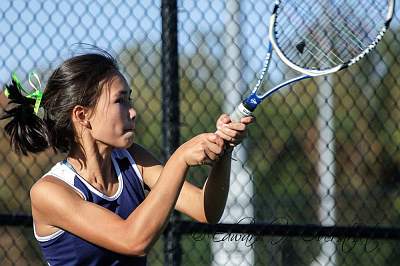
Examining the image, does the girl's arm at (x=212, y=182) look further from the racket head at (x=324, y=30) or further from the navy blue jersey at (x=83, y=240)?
the racket head at (x=324, y=30)

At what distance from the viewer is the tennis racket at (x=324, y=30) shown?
2.89 metres

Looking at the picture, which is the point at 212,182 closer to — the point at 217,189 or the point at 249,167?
the point at 217,189

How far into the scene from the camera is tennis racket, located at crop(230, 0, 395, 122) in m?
2.89

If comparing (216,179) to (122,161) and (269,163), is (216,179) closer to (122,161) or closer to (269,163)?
(122,161)

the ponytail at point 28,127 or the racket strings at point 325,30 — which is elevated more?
the ponytail at point 28,127

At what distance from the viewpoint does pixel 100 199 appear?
2.60m

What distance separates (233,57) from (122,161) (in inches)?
68.7

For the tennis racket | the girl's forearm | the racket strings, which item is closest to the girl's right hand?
the girl's forearm

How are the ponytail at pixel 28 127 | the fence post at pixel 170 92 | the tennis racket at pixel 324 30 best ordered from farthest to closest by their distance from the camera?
the fence post at pixel 170 92, the tennis racket at pixel 324 30, the ponytail at pixel 28 127

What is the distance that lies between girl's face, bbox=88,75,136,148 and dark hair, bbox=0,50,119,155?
23 millimetres

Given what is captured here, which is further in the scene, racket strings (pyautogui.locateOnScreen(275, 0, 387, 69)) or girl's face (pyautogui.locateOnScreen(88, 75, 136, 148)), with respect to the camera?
racket strings (pyautogui.locateOnScreen(275, 0, 387, 69))

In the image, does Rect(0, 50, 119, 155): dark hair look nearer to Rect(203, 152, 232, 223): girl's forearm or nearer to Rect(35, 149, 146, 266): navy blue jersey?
Rect(35, 149, 146, 266): navy blue jersey

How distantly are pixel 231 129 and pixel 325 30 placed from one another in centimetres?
104

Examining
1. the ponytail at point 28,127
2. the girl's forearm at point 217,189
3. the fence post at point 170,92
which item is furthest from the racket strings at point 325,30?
the fence post at point 170,92
